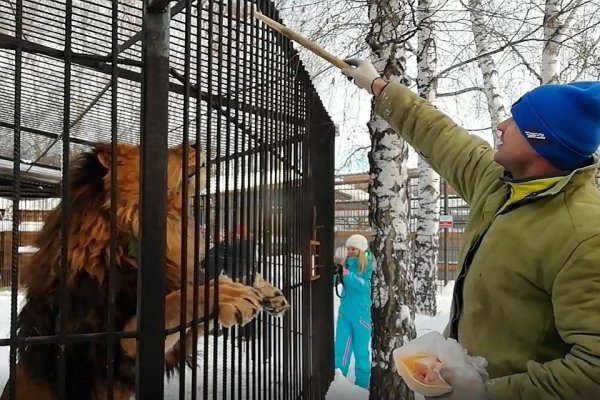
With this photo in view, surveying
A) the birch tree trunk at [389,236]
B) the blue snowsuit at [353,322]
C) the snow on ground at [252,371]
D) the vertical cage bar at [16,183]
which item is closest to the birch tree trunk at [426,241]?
the snow on ground at [252,371]

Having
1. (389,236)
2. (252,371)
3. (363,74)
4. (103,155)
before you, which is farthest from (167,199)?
(389,236)

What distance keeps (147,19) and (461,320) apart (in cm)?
155

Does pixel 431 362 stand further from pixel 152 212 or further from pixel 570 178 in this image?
pixel 152 212

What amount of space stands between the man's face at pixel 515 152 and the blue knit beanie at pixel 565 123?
2cm

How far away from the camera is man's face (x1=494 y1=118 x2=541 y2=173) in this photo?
168 centimetres

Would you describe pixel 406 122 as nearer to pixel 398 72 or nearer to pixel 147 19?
pixel 147 19

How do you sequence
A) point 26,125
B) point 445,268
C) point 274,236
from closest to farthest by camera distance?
1. point 274,236
2. point 26,125
3. point 445,268

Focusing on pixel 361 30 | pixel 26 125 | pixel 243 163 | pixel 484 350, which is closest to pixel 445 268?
pixel 361 30

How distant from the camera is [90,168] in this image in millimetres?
2826

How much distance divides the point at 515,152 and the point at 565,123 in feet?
0.54

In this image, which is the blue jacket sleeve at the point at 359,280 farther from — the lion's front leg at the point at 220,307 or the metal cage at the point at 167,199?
the lion's front leg at the point at 220,307

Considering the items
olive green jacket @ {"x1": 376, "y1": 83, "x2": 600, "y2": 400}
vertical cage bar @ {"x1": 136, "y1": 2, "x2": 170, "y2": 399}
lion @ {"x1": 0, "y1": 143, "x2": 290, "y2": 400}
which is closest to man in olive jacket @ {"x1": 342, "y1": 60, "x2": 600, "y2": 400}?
olive green jacket @ {"x1": 376, "y1": 83, "x2": 600, "y2": 400}

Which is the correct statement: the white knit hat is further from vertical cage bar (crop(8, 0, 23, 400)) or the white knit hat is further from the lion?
vertical cage bar (crop(8, 0, 23, 400))

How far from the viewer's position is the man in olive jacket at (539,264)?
1409 mm
